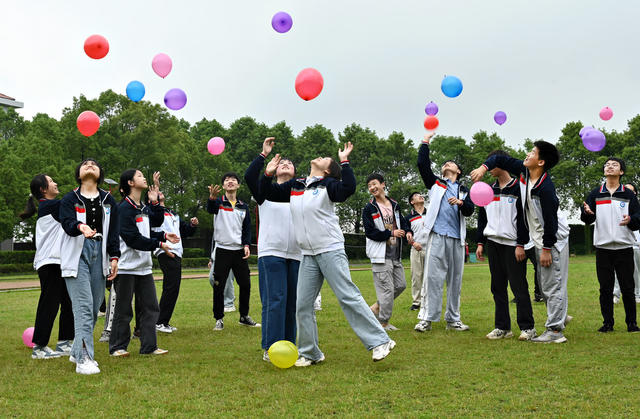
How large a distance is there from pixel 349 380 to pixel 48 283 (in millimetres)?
3782

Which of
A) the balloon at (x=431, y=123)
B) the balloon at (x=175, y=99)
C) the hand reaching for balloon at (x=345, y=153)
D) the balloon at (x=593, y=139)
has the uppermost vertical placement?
the balloon at (x=175, y=99)

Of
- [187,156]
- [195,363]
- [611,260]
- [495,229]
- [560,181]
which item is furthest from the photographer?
[560,181]

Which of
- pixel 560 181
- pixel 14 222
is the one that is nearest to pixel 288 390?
pixel 14 222

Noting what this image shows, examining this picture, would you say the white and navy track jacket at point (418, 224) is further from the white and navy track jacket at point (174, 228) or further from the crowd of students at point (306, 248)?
the white and navy track jacket at point (174, 228)

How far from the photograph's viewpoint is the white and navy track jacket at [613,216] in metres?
7.68

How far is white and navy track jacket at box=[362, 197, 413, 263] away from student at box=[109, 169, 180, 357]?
2.96 m

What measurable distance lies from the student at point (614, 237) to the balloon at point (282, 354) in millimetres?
4286

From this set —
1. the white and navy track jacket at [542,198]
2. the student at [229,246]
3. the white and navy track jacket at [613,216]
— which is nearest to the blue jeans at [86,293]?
the student at [229,246]

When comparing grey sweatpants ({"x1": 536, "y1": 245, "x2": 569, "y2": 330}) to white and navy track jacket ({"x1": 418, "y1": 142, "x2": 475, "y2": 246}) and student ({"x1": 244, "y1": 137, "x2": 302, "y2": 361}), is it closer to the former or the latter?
white and navy track jacket ({"x1": 418, "y1": 142, "x2": 475, "y2": 246})

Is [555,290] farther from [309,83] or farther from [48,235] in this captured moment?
[48,235]

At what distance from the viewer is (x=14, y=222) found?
1109 inches

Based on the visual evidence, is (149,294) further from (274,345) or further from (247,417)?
(247,417)

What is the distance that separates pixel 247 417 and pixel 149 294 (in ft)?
10.5

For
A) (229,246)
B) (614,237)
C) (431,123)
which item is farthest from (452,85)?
(229,246)
